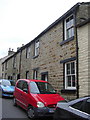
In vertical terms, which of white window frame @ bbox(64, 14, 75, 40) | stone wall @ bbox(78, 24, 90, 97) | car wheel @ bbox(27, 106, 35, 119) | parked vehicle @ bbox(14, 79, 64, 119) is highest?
white window frame @ bbox(64, 14, 75, 40)

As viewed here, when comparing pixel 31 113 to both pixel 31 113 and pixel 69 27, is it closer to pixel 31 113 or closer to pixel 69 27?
pixel 31 113

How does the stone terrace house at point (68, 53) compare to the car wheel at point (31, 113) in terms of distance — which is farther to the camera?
the stone terrace house at point (68, 53)

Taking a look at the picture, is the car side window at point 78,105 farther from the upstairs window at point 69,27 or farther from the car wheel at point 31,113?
the upstairs window at point 69,27

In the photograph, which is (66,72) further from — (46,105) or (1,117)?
(1,117)

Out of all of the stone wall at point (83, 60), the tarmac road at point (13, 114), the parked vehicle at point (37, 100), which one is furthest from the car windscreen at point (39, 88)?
the stone wall at point (83, 60)

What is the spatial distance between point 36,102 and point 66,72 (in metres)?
4.19

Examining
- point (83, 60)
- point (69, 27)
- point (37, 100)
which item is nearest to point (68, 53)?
point (83, 60)

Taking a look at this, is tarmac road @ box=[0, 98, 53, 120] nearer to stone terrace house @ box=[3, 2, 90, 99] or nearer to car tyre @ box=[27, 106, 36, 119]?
car tyre @ box=[27, 106, 36, 119]

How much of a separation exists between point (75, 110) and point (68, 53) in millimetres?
6271

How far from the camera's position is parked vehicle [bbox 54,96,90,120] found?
13.1 ft

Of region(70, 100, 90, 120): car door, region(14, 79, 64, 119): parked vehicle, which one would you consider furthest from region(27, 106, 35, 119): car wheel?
region(70, 100, 90, 120): car door

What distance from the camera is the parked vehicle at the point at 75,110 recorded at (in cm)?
398

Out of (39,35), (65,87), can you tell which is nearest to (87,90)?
(65,87)

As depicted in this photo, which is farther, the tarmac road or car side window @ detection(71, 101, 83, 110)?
the tarmac road
